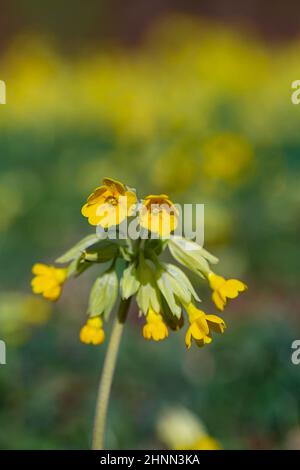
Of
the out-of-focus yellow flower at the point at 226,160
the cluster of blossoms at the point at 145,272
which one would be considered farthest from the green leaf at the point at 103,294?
the out-of-focus yellow flower at the point at 226,160

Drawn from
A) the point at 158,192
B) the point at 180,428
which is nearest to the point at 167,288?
the point at 180,428

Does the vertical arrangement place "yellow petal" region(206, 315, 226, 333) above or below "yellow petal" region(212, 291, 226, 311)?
below

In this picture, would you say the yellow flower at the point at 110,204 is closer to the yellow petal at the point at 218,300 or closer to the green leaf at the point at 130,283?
the green leaf at the point at 130,283

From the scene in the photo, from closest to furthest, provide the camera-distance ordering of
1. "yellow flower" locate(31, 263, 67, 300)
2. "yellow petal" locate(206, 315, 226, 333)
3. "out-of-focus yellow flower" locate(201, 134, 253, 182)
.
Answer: "yellow petal" locate(206, 315, 226, 333), "yellow flower" locate(31, 263, 67, 300), "out-of-focus yellow flower" locate(201, 134, 253, 182)

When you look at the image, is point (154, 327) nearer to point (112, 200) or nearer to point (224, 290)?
point (224, 290)

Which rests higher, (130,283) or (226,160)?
(226,160)

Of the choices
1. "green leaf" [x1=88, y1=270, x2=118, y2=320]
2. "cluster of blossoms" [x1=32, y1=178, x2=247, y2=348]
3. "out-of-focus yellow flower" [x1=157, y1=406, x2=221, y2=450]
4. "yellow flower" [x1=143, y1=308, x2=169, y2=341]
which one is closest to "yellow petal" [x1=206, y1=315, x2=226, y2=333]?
"cluster of blossoms" [x1=32, y1=178, x2=247, y2=348]

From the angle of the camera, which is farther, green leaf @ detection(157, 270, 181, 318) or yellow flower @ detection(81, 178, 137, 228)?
green leaf @ detection(157, 270, 181, 318)

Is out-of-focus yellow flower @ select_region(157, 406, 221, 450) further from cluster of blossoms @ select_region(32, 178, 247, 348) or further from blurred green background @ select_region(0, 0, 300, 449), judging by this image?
cluster of blossoms @ select_region(32, 178, 247, 348)

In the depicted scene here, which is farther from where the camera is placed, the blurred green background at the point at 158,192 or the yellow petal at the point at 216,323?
the blurred green background at the point at 158,192
